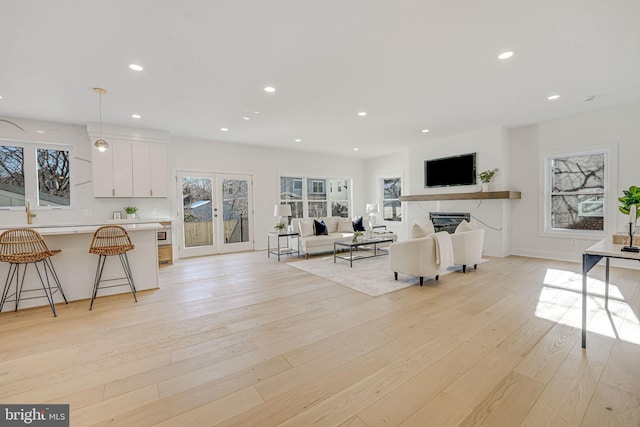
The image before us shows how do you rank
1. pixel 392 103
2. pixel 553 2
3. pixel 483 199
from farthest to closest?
Answer: 1. pixel 483 199
2. pixel 392 103
3. pixel 553 2

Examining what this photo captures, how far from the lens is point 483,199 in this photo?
598cm

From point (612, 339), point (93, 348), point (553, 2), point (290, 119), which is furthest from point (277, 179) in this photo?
point (612, 339)

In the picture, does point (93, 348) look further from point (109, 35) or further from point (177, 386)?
point (109, 35)

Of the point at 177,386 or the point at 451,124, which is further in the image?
the point at 451,124

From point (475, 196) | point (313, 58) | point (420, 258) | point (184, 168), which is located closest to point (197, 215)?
point (184, 168)

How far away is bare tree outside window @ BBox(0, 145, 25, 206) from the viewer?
4.78m

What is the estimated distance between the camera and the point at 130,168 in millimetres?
5523

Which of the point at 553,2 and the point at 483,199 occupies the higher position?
the point at 553,2

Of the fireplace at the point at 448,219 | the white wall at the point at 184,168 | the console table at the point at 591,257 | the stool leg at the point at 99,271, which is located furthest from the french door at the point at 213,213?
the console table at the point at 591,257

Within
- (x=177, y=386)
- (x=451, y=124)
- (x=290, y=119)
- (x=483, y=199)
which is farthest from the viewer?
(x=483, y=199)

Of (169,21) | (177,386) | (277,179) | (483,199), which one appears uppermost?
(169,21)

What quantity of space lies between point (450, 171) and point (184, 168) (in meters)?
6.37

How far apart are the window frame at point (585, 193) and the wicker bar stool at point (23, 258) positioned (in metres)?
8.11

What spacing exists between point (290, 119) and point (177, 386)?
4404mm
